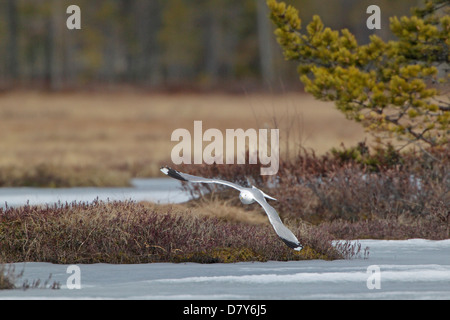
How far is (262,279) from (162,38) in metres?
40.0

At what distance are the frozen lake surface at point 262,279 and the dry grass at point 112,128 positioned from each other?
825 cm

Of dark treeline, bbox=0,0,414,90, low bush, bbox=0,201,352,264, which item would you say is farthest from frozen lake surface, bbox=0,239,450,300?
dark treeline, bbox=0,0,414,90

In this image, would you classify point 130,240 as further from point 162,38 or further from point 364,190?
point 162,38

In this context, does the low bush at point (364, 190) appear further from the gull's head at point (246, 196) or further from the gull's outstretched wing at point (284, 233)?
the gull's outstretched wing at point (284, 233)

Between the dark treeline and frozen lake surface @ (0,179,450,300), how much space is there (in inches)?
1284

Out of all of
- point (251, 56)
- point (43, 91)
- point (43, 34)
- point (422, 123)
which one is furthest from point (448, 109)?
point (43, 34)

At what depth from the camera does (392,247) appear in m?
9.41

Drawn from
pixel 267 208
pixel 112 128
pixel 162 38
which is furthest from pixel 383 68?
pixel 162 38

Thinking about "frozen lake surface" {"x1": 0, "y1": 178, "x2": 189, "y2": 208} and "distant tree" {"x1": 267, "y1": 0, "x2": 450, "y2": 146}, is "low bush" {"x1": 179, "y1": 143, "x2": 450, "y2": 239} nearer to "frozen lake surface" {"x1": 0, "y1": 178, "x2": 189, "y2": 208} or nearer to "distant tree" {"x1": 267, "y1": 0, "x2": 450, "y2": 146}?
"distant tree" {"x1": 267, "y1": 0, "x2": 450, "y2": 146}

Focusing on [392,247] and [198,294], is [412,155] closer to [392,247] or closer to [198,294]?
[392,247]

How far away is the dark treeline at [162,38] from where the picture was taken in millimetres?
43656

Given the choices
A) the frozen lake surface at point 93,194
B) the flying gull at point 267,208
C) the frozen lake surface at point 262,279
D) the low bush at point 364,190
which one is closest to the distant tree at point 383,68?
the low bush at point 364,190

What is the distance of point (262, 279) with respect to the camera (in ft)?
23.8

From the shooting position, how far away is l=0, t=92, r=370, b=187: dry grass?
1788 cm
